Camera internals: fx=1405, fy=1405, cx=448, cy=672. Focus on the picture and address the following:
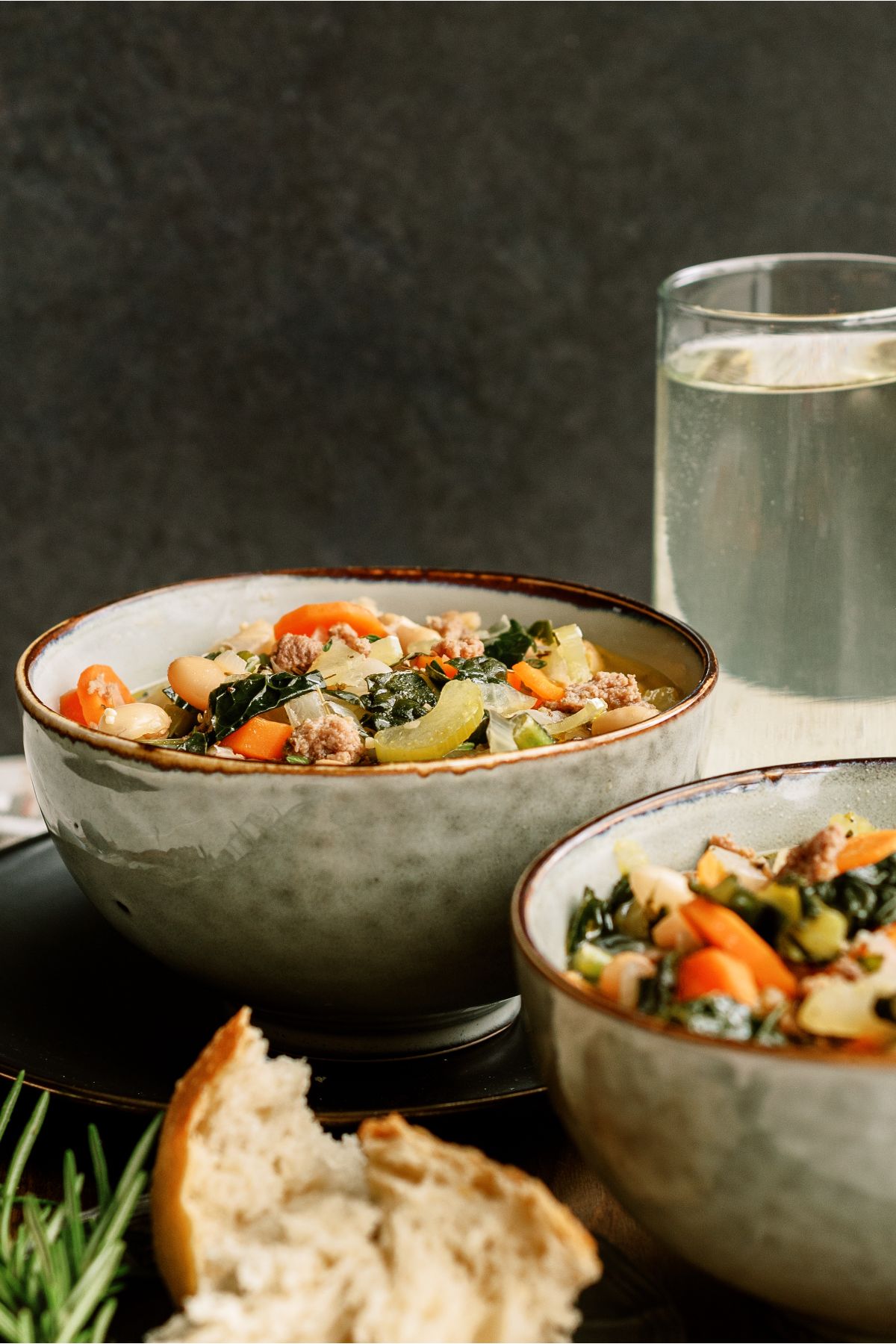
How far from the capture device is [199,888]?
1.33 m

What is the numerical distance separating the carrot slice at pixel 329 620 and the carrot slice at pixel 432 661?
0.40ft

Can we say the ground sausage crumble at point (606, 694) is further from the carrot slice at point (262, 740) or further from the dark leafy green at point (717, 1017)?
the dark leafy green at point (717, 1017)

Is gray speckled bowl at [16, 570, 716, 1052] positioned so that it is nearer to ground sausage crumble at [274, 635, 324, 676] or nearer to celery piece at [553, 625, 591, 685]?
celery piece at [553, 625, 591, 685]

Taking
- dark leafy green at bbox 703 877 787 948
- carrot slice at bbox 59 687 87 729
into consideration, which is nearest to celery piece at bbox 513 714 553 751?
dark leafy green at bbox 703 877 787 948

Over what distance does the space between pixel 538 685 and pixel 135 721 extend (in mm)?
464

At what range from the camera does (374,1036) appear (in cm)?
144

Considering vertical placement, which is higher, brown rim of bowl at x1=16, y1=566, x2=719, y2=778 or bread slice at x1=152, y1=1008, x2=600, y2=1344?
brown rim of bowl at x1=16, y1=566, x2=719, y2=778

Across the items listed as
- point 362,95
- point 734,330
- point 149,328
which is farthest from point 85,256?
point 734,330

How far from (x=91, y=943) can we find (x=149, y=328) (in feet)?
10.5

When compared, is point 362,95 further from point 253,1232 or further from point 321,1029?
point 253,1232

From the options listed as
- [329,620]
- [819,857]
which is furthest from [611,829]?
[329,620]

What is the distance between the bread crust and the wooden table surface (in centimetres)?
5

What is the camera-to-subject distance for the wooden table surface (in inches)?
43.1

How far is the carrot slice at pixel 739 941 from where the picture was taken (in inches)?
42.6
